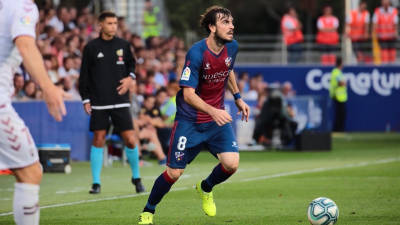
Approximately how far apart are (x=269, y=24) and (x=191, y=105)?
2348 inches

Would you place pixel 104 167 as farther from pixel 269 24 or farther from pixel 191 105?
pixel 269 24

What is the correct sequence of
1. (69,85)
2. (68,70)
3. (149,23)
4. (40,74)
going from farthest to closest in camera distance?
(149,23) < (68,70) < (69,85) < (40,74)

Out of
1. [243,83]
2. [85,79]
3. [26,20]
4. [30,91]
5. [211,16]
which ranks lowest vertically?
[243,83]

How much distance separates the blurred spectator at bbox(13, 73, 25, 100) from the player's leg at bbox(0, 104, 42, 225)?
12.3m

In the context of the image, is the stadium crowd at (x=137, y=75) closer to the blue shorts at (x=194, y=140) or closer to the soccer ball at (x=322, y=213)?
the blue shorts at (x=194, y=140)

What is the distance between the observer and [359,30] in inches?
1249

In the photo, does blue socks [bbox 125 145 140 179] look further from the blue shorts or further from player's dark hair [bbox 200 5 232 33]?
player's dark hair [bbox 200 5 232 33]

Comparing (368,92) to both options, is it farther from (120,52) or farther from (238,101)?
(238,101)

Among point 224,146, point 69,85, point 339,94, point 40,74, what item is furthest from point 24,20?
point 339,94

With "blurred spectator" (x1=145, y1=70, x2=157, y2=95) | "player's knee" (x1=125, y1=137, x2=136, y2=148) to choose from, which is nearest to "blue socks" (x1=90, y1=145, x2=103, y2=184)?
"player's knee" (x1=125, y1=137, x2=136, y2=148)

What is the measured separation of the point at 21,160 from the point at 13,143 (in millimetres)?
145

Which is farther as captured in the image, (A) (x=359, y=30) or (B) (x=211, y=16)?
(A) (x=359, y=30)

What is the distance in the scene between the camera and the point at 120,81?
42.5 ft

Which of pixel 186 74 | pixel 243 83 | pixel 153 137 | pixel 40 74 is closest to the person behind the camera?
pixel 40 74
